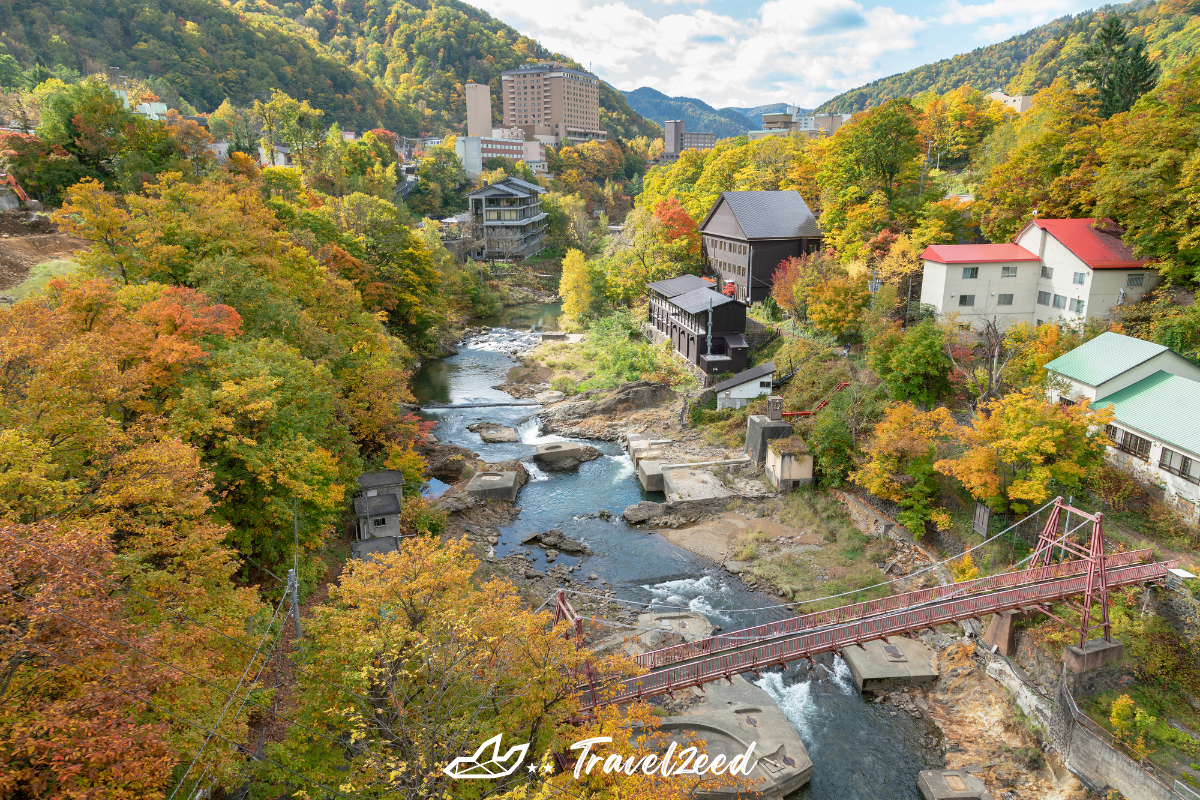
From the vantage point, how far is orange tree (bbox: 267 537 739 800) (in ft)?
26.7

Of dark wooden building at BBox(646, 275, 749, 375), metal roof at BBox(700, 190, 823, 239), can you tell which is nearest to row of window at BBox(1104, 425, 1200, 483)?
dark wooden building at BBox(646, 275, 749, 375)

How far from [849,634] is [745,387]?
1589 centimetres

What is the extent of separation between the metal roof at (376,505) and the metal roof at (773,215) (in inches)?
957

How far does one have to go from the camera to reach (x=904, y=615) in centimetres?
1345

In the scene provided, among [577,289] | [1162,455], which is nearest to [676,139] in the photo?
[577,289]

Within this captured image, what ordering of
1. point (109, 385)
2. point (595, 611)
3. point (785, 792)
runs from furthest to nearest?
1. point (595, 611)
2. point (785, 792)
3. point (109, 385)

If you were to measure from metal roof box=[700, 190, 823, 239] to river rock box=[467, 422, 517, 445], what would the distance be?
17024mm

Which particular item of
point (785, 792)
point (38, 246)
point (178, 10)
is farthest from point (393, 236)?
point (178, 10)

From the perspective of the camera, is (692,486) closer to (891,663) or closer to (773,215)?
(891,663)

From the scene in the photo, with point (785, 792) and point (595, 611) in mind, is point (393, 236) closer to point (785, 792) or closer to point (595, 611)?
point (595, 611)

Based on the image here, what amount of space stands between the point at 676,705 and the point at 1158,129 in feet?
79.5

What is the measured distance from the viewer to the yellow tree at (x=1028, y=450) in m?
15.4

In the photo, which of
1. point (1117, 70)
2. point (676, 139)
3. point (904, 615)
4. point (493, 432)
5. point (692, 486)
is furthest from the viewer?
point (676, 139)

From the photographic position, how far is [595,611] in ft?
58.3
